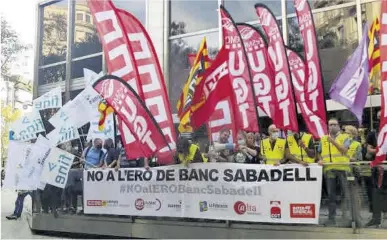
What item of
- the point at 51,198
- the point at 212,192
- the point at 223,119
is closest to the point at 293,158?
the point at 223,119

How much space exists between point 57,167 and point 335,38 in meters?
7.43

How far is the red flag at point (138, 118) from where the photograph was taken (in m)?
7.58

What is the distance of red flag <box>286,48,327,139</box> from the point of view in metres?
6.95

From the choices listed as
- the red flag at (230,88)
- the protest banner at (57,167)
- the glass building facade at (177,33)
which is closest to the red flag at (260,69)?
the red flag at (230,88)

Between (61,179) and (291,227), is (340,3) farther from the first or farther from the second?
(61,179)

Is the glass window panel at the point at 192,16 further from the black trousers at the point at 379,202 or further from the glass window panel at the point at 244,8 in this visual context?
the black trousers at the point at 379,202

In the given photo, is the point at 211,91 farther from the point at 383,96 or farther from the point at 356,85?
the point at 383,96

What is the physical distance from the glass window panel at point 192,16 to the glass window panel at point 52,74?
5.52 m

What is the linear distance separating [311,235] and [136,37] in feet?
13.8

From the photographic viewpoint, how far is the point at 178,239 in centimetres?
759

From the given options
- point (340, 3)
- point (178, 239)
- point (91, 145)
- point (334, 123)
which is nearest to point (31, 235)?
point (91, 145)

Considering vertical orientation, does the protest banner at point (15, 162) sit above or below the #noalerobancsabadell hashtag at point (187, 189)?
above

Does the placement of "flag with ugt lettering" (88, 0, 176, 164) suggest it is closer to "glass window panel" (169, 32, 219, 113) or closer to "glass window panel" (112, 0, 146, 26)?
"glass window panel" (169, 32, 219, 113)

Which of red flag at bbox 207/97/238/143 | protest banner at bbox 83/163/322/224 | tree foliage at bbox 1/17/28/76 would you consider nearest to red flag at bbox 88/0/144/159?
protest banner at bbox 83/163/322/224
